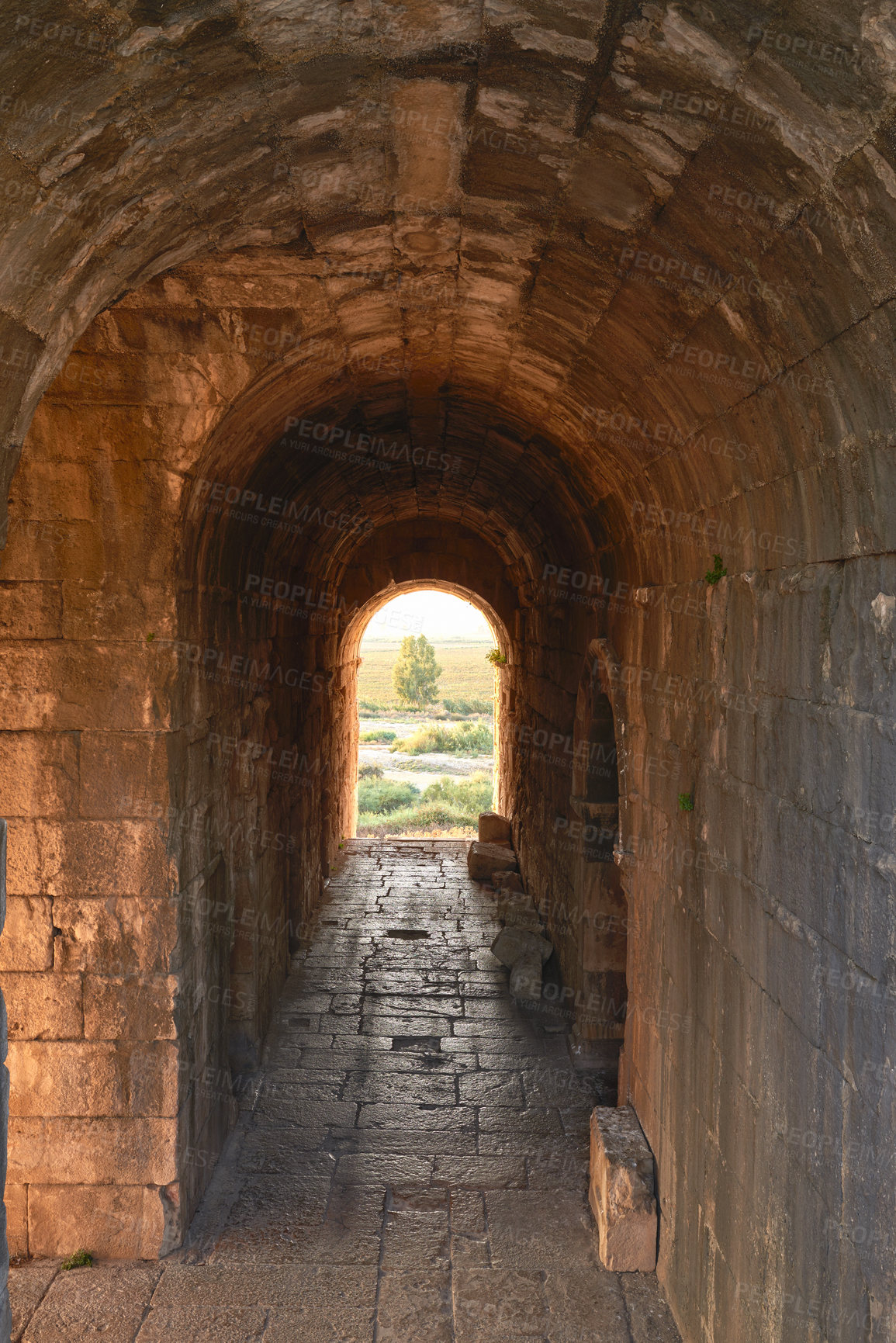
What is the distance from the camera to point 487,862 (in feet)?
39.9

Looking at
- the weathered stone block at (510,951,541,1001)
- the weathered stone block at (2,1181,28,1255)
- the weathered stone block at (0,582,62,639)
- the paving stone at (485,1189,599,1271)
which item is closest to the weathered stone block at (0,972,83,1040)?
the weathered stone block at (2,1181,28,1255)

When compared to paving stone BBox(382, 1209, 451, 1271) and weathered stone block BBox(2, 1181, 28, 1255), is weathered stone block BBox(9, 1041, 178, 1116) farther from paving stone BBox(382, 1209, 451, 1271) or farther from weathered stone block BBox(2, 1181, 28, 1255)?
paving stone BBox(382, 1209, 451, 1271)

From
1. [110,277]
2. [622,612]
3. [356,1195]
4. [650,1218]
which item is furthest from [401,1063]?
[110,277]

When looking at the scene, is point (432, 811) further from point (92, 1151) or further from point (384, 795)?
point (92, 1151)

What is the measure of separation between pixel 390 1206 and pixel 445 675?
57.2 meters

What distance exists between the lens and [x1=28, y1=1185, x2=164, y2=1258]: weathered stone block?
4.87 metres

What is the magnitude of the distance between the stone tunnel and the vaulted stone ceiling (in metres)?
0.02

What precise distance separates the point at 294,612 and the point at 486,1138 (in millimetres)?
5325

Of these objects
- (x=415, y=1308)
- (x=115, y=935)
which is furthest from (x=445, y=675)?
(x=415, y=1308)

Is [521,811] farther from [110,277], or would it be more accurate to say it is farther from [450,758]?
[450,758]

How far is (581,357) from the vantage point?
4.56 metres

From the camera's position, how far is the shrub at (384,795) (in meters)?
→ 23.1

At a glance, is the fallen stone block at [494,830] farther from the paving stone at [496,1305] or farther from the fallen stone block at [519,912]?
the paving stone at [496,1305]

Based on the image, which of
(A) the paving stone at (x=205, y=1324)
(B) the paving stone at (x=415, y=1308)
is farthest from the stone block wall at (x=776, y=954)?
(A) the paving stone at (x=205, y=1324)
